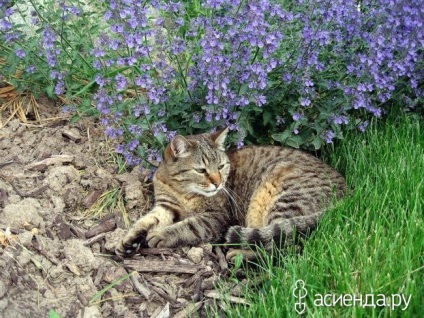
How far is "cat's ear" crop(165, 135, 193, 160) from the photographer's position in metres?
4.20

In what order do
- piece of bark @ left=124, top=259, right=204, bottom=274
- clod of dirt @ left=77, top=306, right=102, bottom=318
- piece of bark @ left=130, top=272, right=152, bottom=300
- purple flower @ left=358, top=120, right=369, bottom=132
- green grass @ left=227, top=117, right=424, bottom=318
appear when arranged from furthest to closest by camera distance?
purple flower @ left=358, top=120, right=369, bottom=132 < piece of bark @ left=124, top=259, right=204, bottom=274 < piece of bark @ left=130, top=272, right=152, bottom=300 < clod of dirt @ left=77, top=306, right=102, bottom=318 < green grass @ left=227, top=117, right=424, bottom=318

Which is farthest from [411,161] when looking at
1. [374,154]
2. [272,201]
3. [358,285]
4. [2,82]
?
[2,82]

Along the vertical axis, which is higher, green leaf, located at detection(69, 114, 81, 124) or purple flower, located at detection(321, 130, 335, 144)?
green leaf, located at detection(69, 114, 81, 124)

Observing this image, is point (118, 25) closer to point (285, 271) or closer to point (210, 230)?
point (210, 230)

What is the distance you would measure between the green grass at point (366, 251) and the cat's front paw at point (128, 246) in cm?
78

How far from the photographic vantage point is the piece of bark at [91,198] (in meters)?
4.32

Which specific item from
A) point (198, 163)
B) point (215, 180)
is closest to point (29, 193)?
point (198, 163)

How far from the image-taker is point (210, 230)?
13.8 ft

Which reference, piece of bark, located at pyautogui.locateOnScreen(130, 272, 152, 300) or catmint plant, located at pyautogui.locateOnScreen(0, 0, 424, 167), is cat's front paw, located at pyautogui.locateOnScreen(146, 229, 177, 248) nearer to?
piece of bark, located at pyautogui.locateOnScreen(130, 272, 152, 300)

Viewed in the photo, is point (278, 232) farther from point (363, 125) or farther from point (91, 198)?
point (363, 125)

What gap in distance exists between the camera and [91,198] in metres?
4.36

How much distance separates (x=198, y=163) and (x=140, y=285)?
1.06 meters

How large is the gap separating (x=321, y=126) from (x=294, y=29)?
35.5 inches

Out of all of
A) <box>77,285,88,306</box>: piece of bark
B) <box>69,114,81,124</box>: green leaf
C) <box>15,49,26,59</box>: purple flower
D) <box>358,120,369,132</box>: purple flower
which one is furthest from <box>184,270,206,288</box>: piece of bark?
<box>15,49,26,59</box>: purple flower
